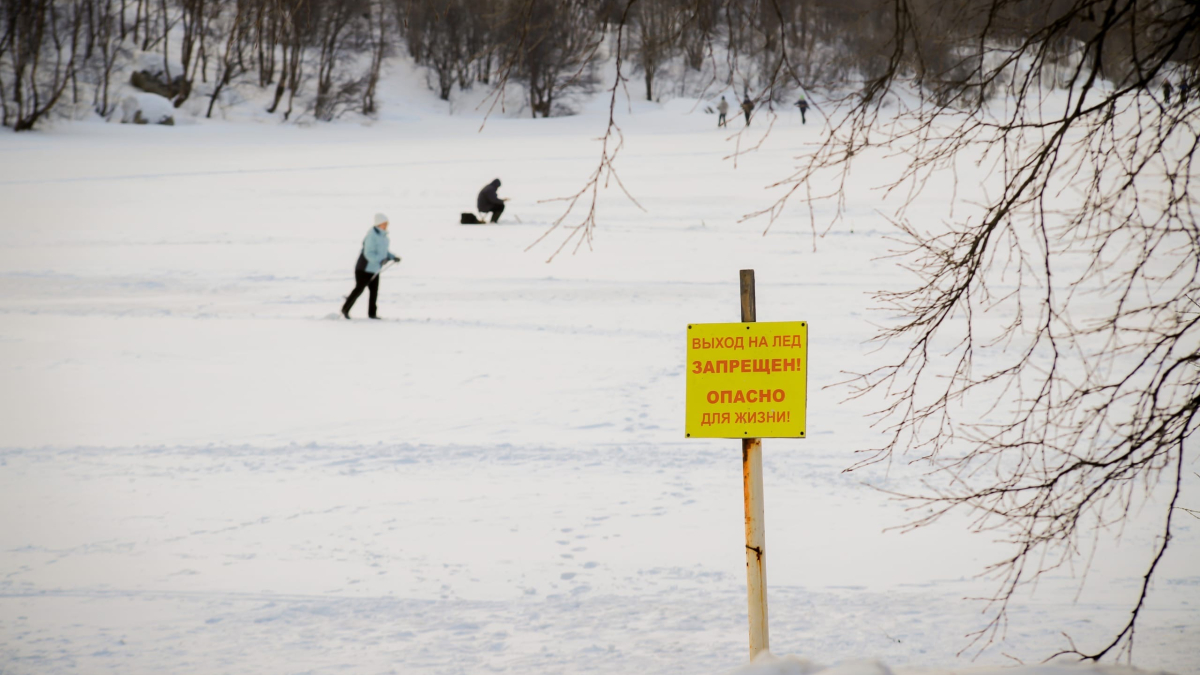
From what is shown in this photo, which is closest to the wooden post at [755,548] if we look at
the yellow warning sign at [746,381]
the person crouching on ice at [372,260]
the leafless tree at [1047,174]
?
the yellow warning sign at [746,381]

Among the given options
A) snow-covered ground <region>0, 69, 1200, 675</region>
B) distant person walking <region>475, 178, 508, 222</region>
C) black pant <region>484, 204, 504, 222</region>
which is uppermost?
distant person walking <region>475, 178, 508, 222</region>

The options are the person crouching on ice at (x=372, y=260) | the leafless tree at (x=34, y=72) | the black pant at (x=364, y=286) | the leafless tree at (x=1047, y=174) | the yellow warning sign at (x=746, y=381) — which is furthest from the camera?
the leafless tree at (x=34, y=72)

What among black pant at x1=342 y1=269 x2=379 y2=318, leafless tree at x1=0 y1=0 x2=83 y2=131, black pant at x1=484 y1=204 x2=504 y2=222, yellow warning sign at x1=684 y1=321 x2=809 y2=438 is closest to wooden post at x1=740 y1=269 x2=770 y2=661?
yellow warning sign at x1=684 y1=321 x2=809 y2=438

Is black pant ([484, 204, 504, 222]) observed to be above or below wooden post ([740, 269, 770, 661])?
above

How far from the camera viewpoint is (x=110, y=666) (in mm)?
4223

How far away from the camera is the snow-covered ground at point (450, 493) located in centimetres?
445

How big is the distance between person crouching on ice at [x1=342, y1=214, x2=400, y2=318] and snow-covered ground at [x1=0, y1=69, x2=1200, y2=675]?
0.42 m

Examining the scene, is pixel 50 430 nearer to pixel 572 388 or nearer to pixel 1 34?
pixel 572 388

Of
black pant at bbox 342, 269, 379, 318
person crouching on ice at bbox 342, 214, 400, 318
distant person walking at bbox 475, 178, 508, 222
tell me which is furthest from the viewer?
distant person walking at bbox 475, 178, 508, 222

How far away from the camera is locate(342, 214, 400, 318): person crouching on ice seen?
11.7 meters

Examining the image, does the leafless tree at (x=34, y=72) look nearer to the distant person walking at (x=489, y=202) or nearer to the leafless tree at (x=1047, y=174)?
the distant person walking at (x=489, y=202)

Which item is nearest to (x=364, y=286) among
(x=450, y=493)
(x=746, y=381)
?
(x=450, y=493)

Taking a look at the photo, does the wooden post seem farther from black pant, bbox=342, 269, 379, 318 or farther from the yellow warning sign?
black pant, bbox=342, 269, 379, 318

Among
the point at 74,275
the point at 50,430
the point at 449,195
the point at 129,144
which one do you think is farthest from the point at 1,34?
the point at 50,430
